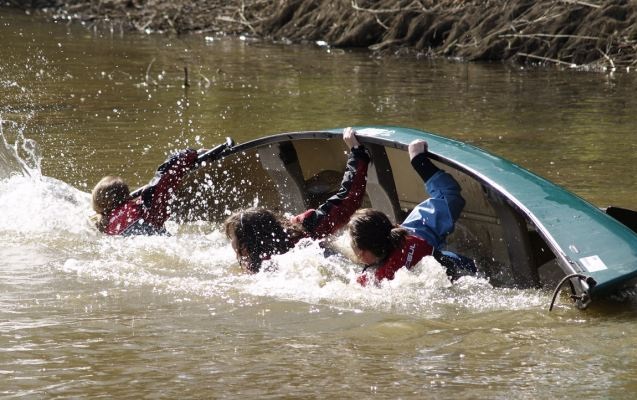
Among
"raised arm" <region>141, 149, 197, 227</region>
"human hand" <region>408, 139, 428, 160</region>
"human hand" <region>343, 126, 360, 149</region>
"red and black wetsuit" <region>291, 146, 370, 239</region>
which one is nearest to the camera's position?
"human hand" <region>408, 139, 428, 160</region>

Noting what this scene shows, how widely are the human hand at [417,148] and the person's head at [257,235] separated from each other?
0.89 m

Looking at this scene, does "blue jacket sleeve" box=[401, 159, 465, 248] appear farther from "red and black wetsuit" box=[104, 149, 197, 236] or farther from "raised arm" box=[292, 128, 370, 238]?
"red and black wetsuit" box=[104, 149, 197, 236]

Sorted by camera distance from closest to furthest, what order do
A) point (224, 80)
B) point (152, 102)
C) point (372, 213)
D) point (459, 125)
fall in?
point (372, 213)
point (459, 125)
point (152, 102)
point (224, 80)

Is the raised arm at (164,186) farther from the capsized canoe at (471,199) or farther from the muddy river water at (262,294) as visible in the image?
the muddy river water at (262,294)

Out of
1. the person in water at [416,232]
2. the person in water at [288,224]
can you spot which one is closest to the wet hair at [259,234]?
the person in water at [288,224]

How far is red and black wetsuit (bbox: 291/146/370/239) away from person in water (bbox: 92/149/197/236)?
165 cm

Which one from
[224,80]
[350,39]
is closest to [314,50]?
[350,39]

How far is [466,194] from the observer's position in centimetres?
753

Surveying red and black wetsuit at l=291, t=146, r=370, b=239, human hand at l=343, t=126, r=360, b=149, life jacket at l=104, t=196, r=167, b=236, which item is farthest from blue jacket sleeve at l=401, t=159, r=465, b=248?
life jacket at l=104, t=196, r=167, b=236

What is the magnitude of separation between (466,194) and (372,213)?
111 centimetres

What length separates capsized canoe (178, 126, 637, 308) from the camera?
248 inches

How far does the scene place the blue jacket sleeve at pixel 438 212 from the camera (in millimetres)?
6898

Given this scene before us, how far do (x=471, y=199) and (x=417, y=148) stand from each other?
62 centimetres

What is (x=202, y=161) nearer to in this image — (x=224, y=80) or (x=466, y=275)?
(x=466, y=275)
